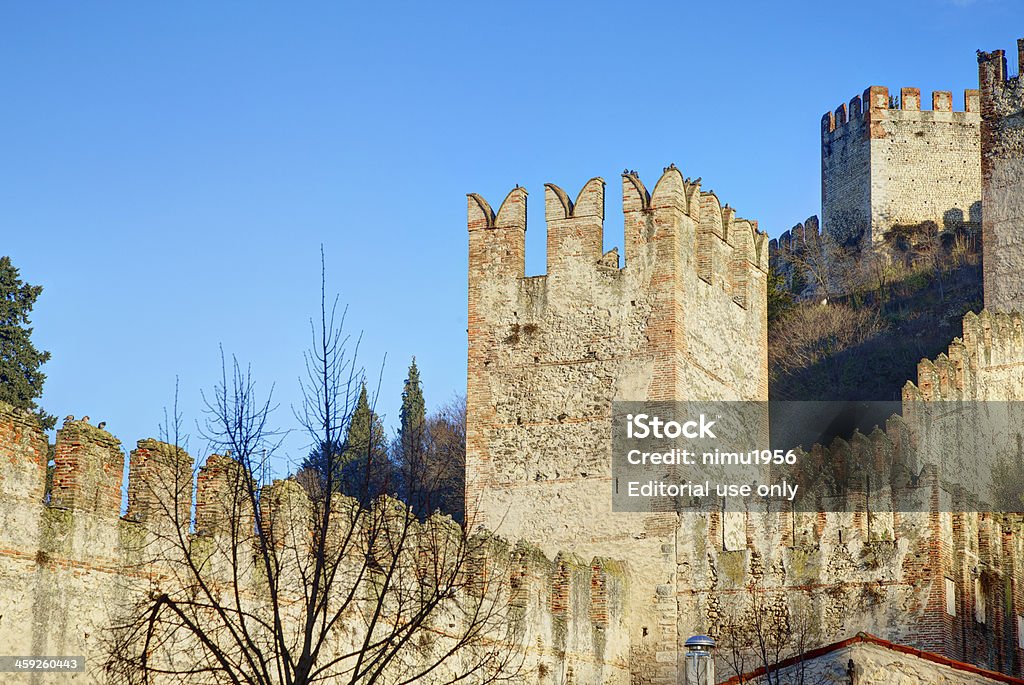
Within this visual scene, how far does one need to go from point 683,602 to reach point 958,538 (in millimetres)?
3840

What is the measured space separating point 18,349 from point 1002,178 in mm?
21301

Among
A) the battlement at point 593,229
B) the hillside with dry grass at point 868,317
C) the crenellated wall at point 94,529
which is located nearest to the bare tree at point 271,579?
the crenellated wall at point 94,529

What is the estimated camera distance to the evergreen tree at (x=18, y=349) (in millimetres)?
32000

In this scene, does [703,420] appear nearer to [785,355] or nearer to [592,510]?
[592,510]

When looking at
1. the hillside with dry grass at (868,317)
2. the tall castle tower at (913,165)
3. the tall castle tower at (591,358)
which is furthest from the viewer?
the tall castle tower at (913,165)

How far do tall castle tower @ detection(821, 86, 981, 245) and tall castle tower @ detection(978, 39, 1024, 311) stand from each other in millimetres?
18374

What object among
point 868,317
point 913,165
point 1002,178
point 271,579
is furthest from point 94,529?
point 913,165

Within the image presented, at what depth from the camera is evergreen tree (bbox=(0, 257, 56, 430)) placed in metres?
32.0

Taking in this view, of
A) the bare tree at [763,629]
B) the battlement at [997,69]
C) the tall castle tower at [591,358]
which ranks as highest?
the battlement at [997,69]

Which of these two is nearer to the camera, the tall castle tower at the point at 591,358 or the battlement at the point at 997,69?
the tall castle tower at the point at 591,358

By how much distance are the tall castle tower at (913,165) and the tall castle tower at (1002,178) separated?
18.4 meters

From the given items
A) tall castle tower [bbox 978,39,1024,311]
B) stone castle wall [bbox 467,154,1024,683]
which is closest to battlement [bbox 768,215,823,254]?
tall castle tower [bbox 978,39,1024,311]

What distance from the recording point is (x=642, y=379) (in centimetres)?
2477

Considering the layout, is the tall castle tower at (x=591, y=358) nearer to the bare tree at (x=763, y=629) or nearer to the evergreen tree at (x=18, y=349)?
the bare tree at (x=763, y=629)
